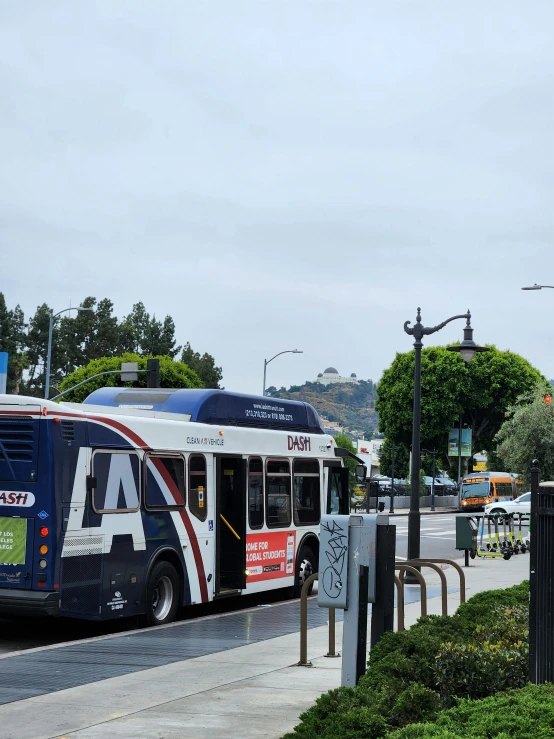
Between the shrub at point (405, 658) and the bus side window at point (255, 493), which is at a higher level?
the bus side window at point (255, 493)

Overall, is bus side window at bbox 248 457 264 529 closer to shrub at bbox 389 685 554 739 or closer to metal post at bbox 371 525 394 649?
metal post at bbox 371 525 394 649

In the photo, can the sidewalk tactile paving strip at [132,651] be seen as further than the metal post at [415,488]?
No

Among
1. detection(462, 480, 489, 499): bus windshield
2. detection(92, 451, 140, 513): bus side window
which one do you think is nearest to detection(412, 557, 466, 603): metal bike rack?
detection(92, 451, 140, 513): bus side window

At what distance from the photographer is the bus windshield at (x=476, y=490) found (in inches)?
2603

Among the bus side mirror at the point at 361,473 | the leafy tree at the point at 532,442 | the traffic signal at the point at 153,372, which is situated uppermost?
the traffic signal at the point at 153,372

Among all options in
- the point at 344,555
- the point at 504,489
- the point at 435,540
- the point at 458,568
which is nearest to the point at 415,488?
the point at 458,568

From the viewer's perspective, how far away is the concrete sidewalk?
24.9 feet

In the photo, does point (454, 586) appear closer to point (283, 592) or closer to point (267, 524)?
point (283, 592)

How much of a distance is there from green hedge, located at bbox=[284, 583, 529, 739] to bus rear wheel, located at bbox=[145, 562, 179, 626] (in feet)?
18.1

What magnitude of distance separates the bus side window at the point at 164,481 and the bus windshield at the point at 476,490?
5322 centimetres

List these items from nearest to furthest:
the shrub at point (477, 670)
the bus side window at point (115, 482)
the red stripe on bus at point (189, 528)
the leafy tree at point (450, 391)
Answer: the shrub at point (477, 670) < the bus side window at point (115, 482) < the red stripe on bus at point (189, 528) < the leafy tree at point (450, 391)

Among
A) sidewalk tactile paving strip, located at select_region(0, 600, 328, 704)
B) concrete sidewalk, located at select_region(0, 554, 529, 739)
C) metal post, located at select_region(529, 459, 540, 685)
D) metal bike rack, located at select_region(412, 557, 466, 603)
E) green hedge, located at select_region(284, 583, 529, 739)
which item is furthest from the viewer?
metal bike rack, located at select_region(412, 557, 466, 603)

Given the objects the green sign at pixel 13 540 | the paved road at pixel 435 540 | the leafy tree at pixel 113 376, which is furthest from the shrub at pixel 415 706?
the leafy tree at pixel 113 376

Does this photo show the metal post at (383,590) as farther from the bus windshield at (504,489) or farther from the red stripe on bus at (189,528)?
the bus windshield at (504,489)
